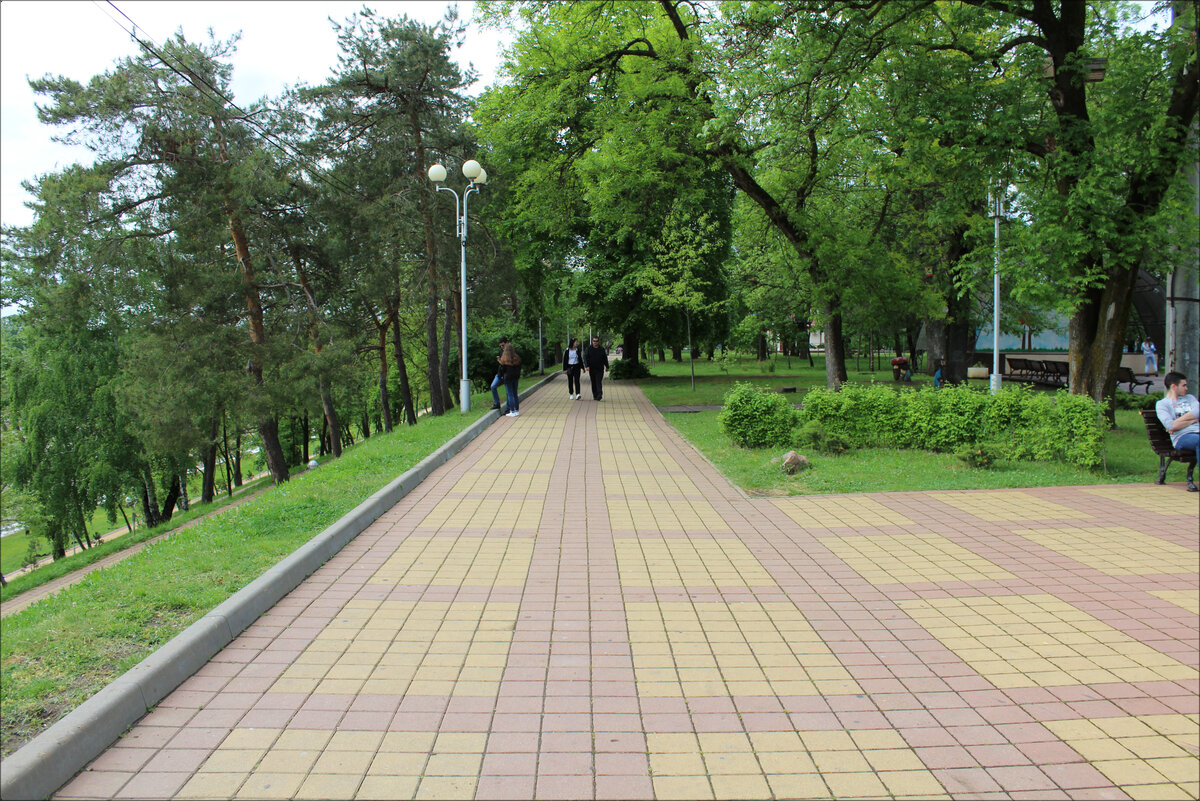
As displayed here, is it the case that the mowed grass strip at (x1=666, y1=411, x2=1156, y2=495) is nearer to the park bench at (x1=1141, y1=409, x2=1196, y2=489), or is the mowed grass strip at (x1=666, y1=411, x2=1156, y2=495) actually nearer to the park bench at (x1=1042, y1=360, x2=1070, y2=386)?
the park bench at (x1=1141, y1=409, x2=1196, y2=489)

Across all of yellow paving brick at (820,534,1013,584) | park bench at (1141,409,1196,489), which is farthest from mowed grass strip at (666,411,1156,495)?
yellow paving brick at (820,534,1013,584)

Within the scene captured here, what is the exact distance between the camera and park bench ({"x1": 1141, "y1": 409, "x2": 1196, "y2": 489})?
8703 mm

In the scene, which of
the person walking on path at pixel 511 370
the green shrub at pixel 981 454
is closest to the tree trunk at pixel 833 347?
the person walking on path at pixel 511 370

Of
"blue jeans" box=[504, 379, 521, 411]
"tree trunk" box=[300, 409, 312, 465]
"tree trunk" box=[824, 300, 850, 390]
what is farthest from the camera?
"tree trunk" box=[300, 409, 312, 465]

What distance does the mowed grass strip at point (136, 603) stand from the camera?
354 centimetres

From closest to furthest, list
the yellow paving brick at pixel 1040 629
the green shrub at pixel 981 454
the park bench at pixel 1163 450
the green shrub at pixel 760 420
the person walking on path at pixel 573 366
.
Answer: the yellow paving brick at pixel 1040 629, the park bench at pixel 1163 450, the green shrub at pixel 981 454, the green shrub at pixel 760 420, the person walking on path at pixel 573 366

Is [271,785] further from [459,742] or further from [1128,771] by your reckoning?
[1128,771]

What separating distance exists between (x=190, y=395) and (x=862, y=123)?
61.3 feet

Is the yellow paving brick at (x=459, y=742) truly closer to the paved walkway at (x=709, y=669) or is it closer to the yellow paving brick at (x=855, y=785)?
the paved walkway at (x=709, y=669)

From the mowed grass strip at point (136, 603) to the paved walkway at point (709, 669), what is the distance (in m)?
0.37

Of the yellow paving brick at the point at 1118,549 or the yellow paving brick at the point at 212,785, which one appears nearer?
the yellow paving brick at the point at 212,785

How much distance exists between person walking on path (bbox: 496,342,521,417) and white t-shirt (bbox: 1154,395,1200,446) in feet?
39.4

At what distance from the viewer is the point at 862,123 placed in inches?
538

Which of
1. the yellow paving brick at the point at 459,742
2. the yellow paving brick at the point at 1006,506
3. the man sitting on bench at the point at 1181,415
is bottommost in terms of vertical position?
the yellow paving brick at the point at 1006,506
